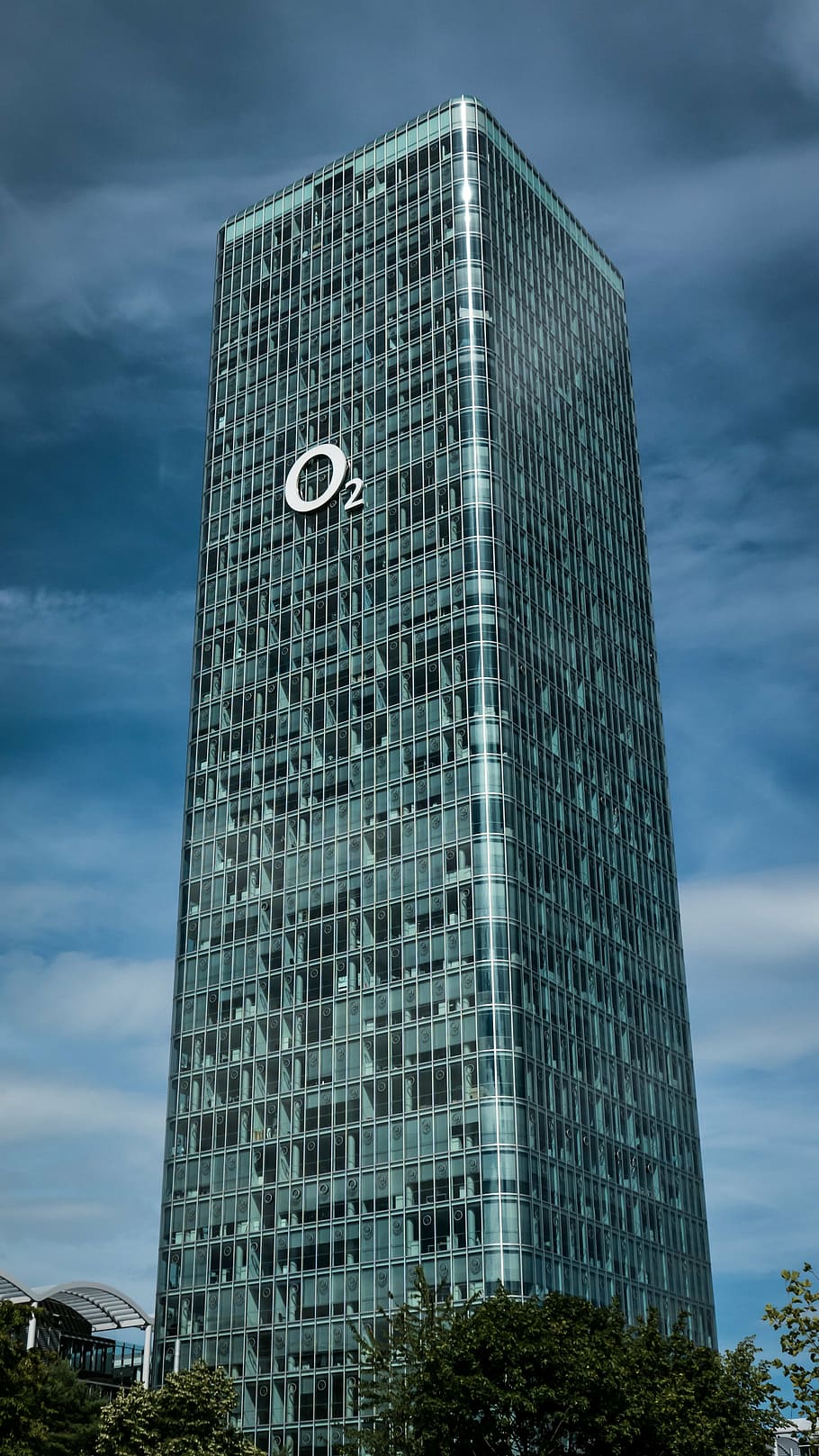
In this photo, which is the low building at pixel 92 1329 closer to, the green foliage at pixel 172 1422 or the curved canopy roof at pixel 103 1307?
the curved canopy roof at pixel 103 1307

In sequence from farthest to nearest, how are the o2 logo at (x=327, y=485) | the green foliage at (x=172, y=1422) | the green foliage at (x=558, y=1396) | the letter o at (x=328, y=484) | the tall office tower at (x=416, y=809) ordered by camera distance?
the letter o at (x=328, y=484), the o2 logo at (x=327, y=485), the tall office tower at (x=416, y=809), the green foliage at (x=172, y=1422), the green foliage at (x=558, y=1396)

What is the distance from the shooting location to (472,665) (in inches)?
5822

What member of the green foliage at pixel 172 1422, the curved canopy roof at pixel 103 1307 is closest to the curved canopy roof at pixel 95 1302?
the curved canopy roof at pixel 103 1307

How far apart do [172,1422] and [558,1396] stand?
23.8m

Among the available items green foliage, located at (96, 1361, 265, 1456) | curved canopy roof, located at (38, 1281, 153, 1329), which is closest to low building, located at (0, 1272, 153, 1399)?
curved canopy roof, located at (38, 1281, 153, 1329)

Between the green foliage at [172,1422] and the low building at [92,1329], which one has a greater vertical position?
the low building at [92,1329]

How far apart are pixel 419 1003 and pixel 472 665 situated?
2979 cm

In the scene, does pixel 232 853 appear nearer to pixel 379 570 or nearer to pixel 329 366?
pixel 379 570

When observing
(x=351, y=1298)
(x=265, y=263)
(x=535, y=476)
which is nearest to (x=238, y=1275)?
(x=351, y=1298)

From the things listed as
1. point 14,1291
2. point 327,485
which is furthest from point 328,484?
point 14,1291

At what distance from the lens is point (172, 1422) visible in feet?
318

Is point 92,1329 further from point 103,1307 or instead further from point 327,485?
point 327,485

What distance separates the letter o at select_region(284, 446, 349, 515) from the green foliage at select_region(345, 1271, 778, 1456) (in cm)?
9127

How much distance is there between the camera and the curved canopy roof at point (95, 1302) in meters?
148
